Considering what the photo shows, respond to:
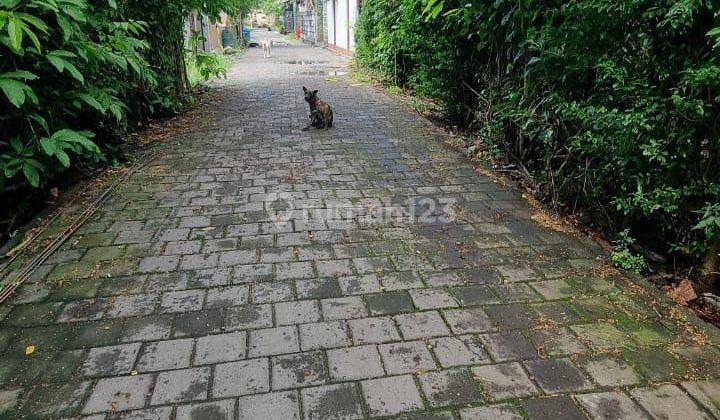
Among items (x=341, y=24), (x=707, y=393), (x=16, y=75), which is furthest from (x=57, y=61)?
(x=341, y=24)

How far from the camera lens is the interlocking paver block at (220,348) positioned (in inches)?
87.2

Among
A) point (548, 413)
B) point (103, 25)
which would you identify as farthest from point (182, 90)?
point (548, 413)

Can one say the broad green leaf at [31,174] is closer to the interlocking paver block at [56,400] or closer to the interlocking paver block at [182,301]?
the interlocking paver block at [182,301]

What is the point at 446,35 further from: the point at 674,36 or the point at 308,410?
the point at 308,410

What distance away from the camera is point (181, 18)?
787 cm

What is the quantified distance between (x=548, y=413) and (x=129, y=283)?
93.7 inches

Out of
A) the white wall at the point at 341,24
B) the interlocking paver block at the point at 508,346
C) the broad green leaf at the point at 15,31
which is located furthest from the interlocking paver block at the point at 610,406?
the white wall at the point at 341,24

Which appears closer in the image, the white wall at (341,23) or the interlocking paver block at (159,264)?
the interlocking paver block at (159,264)

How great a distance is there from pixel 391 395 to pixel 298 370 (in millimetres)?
444

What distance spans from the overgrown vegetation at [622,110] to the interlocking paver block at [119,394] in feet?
9.19

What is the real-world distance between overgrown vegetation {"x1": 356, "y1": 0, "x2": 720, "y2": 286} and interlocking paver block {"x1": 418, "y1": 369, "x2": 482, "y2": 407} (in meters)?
1.49

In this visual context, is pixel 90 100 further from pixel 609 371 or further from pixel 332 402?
pixel 609 371

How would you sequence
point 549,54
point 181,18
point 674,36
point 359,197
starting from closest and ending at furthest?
point 674,36 → point 549,54 → point 359,197 → point 181,18

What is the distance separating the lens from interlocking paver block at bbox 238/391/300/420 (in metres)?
1.90
